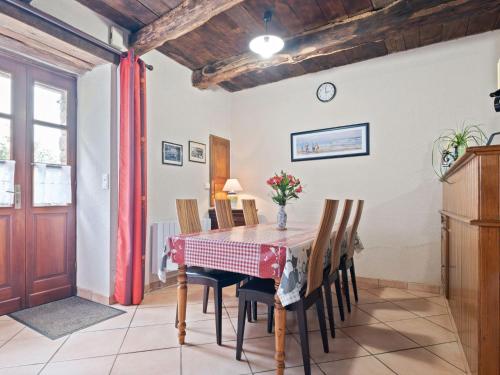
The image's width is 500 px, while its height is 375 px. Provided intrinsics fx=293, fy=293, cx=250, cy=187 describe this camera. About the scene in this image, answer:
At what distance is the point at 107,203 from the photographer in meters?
2.89

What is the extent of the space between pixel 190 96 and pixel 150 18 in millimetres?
1164

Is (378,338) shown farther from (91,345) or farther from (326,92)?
(326,92)

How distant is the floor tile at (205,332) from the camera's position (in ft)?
6.94

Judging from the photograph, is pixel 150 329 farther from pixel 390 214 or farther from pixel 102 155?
pixel 390 214

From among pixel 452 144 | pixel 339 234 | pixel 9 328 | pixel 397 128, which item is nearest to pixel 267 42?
pixel 397 128

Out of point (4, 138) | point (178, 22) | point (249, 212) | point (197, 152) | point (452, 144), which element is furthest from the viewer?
point (197, 152)

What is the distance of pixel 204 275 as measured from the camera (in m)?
2.16

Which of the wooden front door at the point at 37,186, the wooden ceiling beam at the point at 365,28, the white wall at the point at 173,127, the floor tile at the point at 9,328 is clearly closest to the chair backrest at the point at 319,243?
the wooden ceiling beam at the point at 365,28

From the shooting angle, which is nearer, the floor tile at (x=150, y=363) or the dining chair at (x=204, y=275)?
the floor tile at (x=150, y=363)

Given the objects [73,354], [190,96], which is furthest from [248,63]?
[73,354]

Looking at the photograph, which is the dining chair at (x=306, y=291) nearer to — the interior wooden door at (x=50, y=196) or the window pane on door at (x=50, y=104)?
the interior wooden door at (x=50, y=196)

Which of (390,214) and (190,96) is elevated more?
(190,96)

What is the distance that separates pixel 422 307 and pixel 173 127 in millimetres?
3293

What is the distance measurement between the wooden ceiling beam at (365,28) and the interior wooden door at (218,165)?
106 cm
